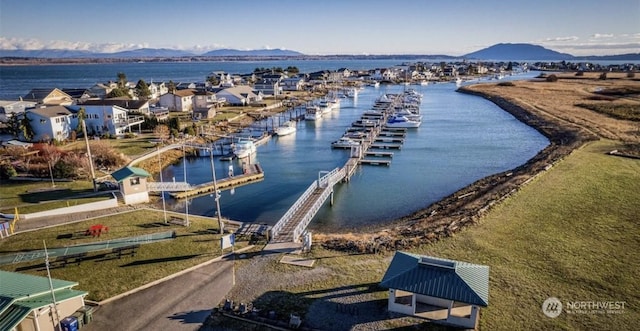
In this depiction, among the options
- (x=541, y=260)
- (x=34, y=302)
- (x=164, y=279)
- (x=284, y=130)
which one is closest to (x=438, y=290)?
(x=541, y=260)

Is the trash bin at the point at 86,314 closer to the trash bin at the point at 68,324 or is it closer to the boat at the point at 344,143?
the trash bin at the point at 68,324

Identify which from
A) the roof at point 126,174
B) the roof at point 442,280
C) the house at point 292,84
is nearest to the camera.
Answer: the roof at point 442,280

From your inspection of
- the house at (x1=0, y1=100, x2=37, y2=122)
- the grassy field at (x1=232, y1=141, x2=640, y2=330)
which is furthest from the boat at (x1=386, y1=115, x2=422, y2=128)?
the house at (x1=0, y1=100, x2=37, y2=122)

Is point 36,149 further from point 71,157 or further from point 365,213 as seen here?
point 365,213

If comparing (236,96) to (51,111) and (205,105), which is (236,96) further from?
(51,111)

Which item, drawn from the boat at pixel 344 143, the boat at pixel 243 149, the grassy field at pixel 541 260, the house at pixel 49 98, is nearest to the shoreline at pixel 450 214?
the grassy field at pixel 541 260
